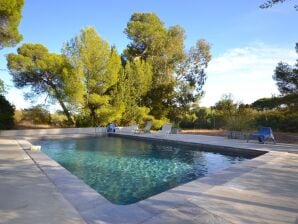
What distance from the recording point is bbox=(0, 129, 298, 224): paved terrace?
3.44m

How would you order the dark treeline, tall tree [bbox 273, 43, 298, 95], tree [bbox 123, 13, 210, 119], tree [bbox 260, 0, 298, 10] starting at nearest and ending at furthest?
tree [bbox 260, 0, 298, 10] < tall tree [bbox 273, 43, 298, 95] < the dark treeline < tree [bbox 123, 13, 210, 119]

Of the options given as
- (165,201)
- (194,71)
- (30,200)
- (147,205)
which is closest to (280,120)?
(194,71)

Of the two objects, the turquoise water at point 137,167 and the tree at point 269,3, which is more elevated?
the tree at point 269,3

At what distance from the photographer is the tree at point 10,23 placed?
13367mm

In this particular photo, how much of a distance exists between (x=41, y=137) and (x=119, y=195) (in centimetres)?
1147

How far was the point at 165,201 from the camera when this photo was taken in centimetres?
408

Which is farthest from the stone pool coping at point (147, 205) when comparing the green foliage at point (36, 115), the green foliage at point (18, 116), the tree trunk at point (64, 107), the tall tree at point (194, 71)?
the tall tree at point (194, 71)

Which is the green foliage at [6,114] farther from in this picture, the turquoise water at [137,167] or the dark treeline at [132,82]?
the turquoise water at [137,167]

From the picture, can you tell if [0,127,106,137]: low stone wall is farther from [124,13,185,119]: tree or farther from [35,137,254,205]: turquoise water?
[35,137,254,205]: turquoise water

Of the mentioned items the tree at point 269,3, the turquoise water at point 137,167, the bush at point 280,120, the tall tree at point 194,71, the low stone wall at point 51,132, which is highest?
the tall tree at point 194,71

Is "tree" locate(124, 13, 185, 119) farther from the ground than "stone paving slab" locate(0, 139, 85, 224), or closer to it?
farther from the ground

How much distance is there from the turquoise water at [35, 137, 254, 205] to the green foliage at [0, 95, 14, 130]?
7.45m

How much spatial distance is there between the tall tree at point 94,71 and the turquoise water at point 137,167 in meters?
8.18

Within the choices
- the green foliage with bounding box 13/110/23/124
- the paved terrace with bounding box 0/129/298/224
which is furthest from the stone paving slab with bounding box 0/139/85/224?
the green foliage with bounding box 13/110/23/124
